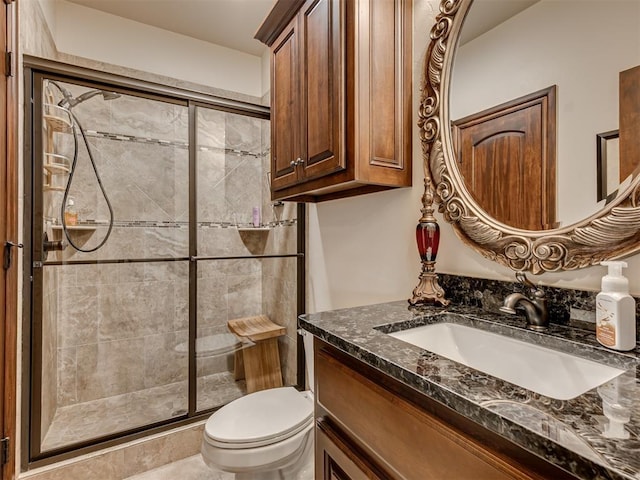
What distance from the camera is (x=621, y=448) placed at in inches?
13.6

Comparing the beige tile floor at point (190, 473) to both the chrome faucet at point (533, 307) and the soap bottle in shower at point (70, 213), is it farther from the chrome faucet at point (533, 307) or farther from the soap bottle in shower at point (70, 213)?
the soap bottle in shower at point (70, 213)

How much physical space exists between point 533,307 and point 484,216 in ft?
0.96

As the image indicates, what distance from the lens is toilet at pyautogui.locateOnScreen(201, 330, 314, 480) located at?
1.29 meters

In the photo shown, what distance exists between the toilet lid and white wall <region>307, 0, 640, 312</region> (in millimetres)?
524

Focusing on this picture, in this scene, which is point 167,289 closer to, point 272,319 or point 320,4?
point 272,319

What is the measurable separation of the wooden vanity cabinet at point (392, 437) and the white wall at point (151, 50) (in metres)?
2.47

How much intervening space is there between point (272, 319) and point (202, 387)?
2.03 feet

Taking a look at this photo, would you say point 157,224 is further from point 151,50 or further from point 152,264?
point 151,50

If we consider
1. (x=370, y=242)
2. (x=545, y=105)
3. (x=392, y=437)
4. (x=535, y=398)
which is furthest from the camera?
(x=370, y=242)

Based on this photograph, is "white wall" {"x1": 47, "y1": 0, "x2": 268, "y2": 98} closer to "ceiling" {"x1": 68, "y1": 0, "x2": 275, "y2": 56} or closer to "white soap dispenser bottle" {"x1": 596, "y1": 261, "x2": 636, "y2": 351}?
"ceiling" {"x1": 68, "y1": 0, "x2": 275, "y2": 56}

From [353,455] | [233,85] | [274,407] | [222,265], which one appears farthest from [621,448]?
[233,85]

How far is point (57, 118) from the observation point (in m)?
1.82

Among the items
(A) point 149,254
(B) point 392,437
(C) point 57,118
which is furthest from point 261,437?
(C) point 57,118

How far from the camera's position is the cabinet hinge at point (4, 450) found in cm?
136
